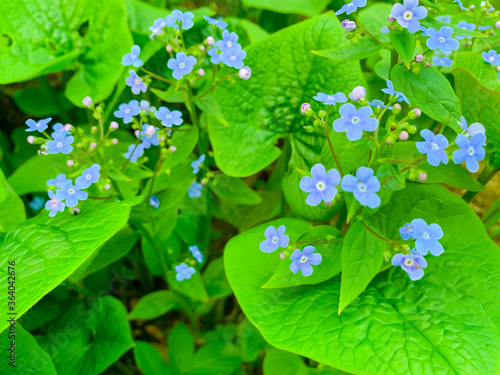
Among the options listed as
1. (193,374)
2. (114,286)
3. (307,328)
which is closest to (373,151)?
(307,328)

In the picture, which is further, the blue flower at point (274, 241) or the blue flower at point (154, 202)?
the blue flower at point (154, 202)

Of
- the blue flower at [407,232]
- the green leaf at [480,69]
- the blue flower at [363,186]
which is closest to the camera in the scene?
the blue flower at [363,186]

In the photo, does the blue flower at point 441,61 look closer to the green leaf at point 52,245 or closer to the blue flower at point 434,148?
the blue flower at point 434,148

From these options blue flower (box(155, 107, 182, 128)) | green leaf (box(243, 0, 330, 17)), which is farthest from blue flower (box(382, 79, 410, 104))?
green leaf (box(243, 0, 330, 17))

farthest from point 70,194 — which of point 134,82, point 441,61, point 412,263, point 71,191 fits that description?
point 441,61

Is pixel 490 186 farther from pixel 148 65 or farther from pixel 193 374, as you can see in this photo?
pixel 148 65

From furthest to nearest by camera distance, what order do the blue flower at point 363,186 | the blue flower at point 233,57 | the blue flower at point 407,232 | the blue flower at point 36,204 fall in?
the blue flower at point 36,204 < the blue flower at point 233,57 < the blue flower at point 407,232 < the blue flower at point 363,186

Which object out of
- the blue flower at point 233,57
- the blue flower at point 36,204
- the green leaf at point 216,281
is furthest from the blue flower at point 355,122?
the blue flower at point 36,204

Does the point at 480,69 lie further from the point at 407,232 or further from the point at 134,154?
the point at 134,154

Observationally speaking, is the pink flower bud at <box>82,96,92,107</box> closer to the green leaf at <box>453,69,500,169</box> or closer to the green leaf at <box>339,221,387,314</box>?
the green leaf at <box>339,221,387,314</box>
